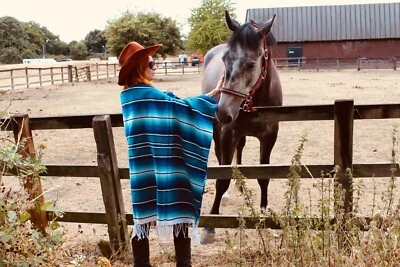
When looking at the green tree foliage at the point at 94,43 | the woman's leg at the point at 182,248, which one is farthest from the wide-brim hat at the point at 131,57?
the green tree foliage at the point at 94,43

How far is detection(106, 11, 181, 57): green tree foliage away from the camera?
3469 cm

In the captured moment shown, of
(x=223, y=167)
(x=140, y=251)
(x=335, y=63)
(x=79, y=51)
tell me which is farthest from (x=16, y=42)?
(x=140, y=251)

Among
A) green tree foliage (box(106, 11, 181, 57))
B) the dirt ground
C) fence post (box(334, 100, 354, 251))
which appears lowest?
the dirt ground

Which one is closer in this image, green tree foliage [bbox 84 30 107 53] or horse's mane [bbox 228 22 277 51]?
horse's mane [bbox 228 22 277 51]

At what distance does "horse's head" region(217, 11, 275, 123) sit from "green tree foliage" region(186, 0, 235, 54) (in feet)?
137

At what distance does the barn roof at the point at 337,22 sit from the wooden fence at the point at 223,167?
40.9 meters

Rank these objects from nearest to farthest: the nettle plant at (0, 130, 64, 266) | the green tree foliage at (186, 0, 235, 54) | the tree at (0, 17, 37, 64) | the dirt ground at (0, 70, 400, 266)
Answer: the nettle plant at (0, 130, 64, 266) → the dirt ground at (0, 70, 400, 266) → the green tree foliage at (186, 0, 235, 54) → the tree at (0, 17, 37, 64)

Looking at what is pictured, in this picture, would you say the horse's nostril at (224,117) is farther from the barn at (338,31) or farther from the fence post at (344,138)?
the barn at (338,31)

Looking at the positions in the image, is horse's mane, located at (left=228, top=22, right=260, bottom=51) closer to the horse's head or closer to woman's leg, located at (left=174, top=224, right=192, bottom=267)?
the horse's head

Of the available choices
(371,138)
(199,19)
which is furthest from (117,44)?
(371,138)

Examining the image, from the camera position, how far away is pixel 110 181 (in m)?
3.86

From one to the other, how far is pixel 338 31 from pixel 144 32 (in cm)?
1980

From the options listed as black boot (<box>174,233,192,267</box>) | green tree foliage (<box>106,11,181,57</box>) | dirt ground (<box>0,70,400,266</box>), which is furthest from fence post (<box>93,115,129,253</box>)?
green tree foliage (<box>106,11,181,57</box>)

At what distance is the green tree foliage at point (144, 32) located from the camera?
34.7 metres
